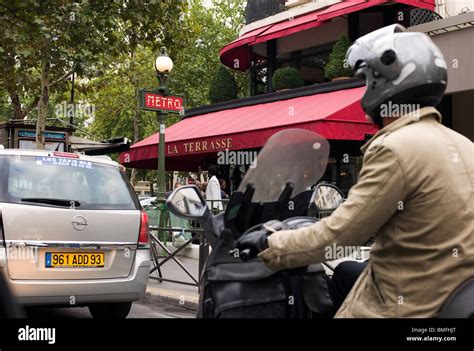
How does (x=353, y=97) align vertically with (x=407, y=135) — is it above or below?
above

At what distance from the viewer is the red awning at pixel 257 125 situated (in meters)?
12.0

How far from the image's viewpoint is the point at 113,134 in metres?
37.4

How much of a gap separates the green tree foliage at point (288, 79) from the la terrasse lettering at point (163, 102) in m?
4.54

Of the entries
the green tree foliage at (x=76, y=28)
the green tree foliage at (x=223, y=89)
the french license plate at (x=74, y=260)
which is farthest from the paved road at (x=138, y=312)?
the green tree foliage at (x=223, y=89)

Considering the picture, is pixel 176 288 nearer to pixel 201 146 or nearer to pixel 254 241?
pixel 254 241

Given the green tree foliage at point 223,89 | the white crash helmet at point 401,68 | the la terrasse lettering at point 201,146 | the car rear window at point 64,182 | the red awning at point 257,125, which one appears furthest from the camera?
the green tree foliage at point 223,89

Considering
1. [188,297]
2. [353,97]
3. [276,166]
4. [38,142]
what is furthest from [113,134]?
[276,166]

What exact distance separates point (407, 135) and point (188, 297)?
6.06 metres

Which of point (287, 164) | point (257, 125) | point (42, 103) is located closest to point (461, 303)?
point (287, 164)

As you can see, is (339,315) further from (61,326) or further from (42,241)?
(42,241)

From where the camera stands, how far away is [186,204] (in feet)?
7.48

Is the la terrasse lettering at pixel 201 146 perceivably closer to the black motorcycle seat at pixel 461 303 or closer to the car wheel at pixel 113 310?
the car wheel at pixel 113 310

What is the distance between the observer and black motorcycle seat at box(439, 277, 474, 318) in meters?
1.85

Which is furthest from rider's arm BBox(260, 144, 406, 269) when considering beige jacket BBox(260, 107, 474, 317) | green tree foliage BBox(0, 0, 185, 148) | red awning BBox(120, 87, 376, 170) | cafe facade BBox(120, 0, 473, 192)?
green tree foliage BBox(0, 0, 185, 148)
